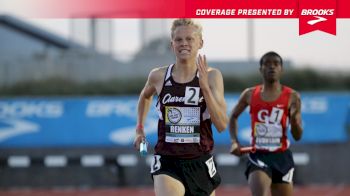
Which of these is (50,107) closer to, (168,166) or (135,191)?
(135,191)

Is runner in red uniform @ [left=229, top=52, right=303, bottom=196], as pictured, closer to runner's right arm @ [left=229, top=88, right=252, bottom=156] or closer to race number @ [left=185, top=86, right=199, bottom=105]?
runner's right arm @ [left=229, top=88, right=252, bottom=156]

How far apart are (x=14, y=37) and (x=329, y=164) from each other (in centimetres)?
1207

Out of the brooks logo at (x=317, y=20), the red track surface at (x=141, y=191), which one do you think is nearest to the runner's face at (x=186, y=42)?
the brooks logo at (x=317, y=20)

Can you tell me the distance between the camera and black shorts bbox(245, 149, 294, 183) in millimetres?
9219

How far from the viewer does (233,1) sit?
8.37 m

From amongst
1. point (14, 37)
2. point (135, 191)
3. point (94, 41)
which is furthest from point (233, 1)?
point (14, 37)

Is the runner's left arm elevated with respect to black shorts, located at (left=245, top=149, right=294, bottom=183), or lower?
elevated

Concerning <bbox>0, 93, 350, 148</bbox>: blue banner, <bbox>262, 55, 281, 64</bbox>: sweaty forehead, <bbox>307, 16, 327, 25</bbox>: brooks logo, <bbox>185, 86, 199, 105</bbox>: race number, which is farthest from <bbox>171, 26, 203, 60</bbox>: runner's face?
<bbox>0, 93, 350, 148</bbox>: blue banner

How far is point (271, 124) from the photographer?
9367 mm

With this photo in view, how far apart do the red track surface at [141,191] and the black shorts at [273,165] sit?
7.68 meters

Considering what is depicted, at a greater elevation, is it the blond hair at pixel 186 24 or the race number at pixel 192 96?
the blond hair at pixel 186 24

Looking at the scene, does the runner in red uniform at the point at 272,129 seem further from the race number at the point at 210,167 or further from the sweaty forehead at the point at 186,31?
the sweaty forehead at the point at 186,31

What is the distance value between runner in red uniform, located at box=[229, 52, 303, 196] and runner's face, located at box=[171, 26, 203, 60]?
211cm

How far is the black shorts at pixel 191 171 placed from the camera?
740cm
